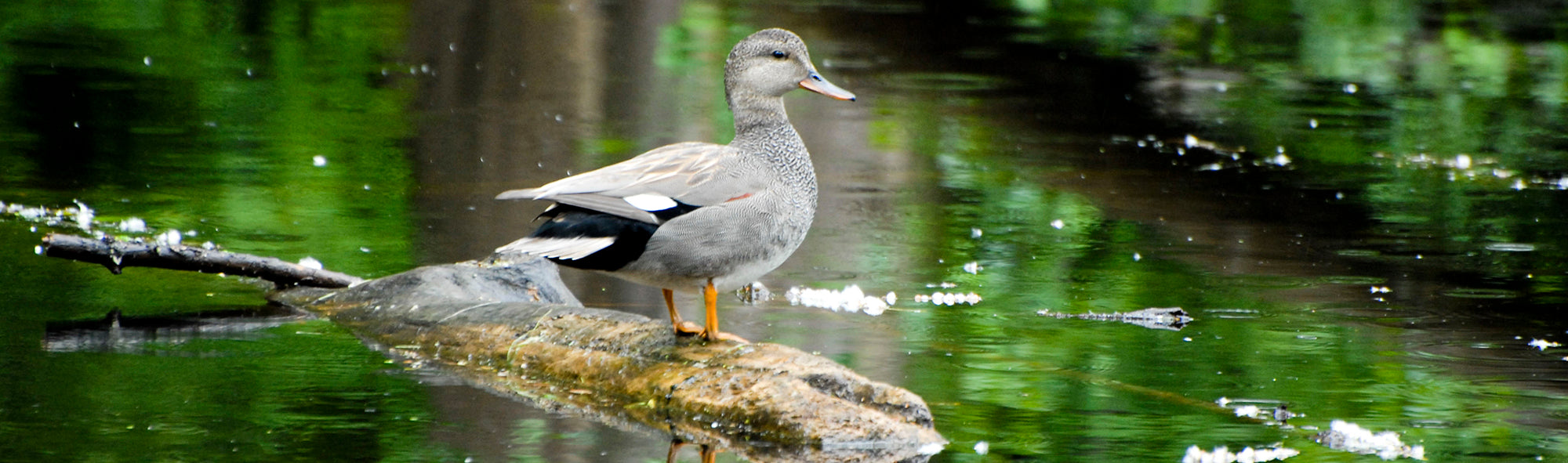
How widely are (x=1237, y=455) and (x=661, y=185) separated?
201 centimetres

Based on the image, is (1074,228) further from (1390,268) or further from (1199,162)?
(1199,162)

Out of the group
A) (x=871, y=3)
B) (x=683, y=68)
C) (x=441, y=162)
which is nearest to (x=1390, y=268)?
(x=441, y=162)

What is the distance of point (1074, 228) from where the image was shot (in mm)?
9844

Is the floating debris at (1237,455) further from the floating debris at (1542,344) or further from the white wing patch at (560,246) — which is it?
the floating debris at (1542,344)

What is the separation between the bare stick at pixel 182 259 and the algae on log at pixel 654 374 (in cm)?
43

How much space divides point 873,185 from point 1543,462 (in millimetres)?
6112

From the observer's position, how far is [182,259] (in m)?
6.68

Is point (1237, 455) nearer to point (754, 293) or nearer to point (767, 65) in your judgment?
point (767, 65)

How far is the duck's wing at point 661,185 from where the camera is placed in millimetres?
5109

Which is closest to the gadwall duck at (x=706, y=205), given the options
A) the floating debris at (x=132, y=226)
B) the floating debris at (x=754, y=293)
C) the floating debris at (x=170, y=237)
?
the floating debris at (x=754, y=293)

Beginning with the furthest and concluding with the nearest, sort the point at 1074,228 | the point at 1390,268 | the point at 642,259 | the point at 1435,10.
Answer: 1. the point at 1435,10
2. the point at 1074,228
3. the point at 1390,268
4. the point at 642,259

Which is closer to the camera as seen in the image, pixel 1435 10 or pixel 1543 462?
pixel 1543 462

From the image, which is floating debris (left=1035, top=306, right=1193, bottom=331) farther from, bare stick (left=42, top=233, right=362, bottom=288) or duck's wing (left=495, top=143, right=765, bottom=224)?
bare stick (left=42, top=233, right=362, bottom=288)

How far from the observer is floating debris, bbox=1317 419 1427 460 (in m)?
5.53
